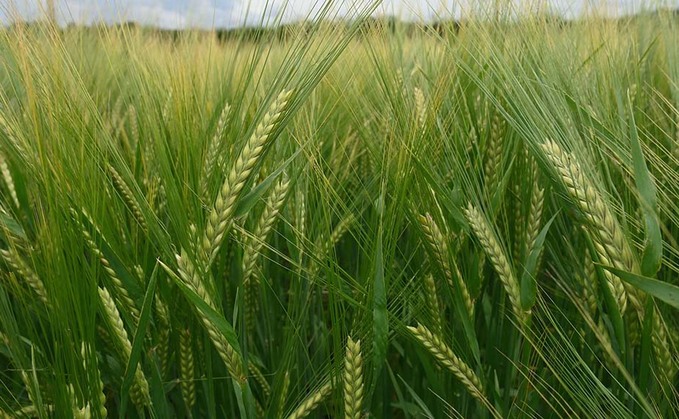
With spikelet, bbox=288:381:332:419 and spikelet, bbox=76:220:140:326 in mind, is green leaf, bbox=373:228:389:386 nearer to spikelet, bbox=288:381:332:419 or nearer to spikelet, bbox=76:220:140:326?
spikelet, bbox=288:381:332:419

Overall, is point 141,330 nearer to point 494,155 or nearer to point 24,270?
point 24,270

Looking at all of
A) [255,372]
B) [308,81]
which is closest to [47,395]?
[255,372]

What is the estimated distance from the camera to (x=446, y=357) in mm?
875

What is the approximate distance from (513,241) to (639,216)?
258 millimetres

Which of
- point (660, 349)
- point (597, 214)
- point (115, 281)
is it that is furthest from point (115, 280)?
point (660, 349)

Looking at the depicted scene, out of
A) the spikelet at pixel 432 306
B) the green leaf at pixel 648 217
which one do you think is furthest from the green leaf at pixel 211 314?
the green leaf at pixel 648 217

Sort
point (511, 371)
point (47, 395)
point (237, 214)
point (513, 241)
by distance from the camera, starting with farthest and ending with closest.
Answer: point (513, 241) < point (511, 371) < point (47, 395) < point (237, 214)

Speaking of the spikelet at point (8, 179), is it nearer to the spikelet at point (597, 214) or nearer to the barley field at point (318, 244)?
the barley field at point (318, 244)

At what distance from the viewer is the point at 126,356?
847 millimetres

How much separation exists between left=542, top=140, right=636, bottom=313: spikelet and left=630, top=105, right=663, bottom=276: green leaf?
4 centimetres

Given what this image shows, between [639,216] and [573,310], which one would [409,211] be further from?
[573,310]

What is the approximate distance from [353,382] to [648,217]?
1.29 ft

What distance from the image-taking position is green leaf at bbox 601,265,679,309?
641 mm

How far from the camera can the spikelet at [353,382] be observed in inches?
31.7
